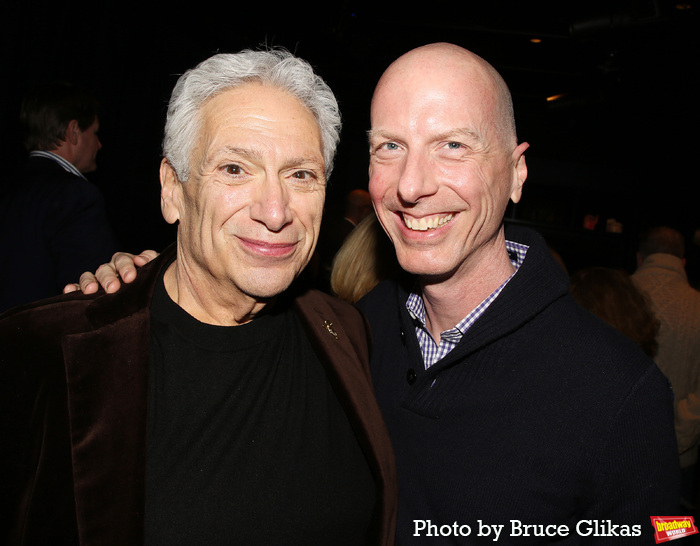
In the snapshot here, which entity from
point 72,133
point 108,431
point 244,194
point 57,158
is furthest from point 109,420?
point 72,133

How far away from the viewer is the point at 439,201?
4.81ft

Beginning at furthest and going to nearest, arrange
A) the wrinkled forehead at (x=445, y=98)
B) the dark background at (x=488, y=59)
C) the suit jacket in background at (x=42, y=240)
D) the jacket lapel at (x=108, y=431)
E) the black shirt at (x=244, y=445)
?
1. the dark background at (x=488, y=59)
2. the suit jacket in background at (x=42, y=240)
3. the wrinkled forehead at (x=445, y=98)
4. the black shirt at (x=244, y=445)
5. the jacket lapel at (x=108, y=431)

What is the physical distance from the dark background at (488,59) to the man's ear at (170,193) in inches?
37.5

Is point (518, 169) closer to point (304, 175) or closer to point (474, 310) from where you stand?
point (474, 310)

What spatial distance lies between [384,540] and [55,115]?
8.38ft

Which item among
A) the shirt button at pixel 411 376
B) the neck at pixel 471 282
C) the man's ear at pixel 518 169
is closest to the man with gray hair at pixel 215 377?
the shirt button at pixel 411 376

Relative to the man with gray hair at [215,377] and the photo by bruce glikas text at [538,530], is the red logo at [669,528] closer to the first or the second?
the photo by bruce glikas text at [538,530]

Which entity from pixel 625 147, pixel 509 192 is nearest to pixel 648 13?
pixel 509 192

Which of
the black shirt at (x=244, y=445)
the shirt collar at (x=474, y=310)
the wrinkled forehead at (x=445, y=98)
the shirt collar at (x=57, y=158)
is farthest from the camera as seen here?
the shirt collar at (x=57, y=158)

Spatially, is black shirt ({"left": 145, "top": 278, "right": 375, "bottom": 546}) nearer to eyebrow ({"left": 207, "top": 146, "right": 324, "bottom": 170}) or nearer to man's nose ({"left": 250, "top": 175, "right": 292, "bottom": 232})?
man's nose ({"left": 250, "top": 175, "right": 292, "bottom": 232})

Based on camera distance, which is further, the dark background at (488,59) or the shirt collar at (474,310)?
the dark background at (488,59)

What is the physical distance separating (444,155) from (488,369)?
0.64 m

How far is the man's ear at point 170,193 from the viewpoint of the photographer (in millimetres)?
1500

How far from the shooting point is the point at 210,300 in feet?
4.65
